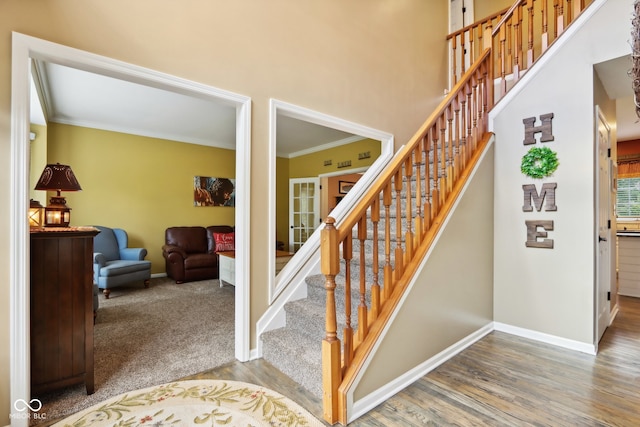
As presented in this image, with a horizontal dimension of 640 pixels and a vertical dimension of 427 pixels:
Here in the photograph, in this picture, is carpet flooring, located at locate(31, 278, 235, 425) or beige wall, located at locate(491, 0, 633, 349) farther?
beige wall, located at locate(491, 0, 633, 349)

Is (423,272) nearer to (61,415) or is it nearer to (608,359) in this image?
(608,359)

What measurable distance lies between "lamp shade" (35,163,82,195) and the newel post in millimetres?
2017

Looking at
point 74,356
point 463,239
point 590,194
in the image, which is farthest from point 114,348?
point 590,194

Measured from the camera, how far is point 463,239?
2.64 m

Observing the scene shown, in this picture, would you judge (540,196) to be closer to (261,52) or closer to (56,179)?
(261,52)

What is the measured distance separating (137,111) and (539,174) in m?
5.39

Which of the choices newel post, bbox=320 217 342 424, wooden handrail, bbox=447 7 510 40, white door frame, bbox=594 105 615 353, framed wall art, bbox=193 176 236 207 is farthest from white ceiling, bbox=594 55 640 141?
framed wall art, bbox=193 176 236 207

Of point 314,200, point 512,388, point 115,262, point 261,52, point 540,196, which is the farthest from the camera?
point 314,200

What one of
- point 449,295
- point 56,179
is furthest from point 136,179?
point 449,295

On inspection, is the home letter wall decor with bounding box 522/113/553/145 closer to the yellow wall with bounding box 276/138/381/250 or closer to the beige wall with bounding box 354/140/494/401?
the beige wall with bounding box 354/140/494/401

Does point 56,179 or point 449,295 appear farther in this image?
point 449,295

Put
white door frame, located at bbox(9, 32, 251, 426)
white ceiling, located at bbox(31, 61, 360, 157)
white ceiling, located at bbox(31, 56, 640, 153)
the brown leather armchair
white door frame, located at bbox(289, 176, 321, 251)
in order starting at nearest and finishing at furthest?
white door frame, located at bbox(9, 32, 251, 426) < white ceiling, located at bbox(31, 56, 640, 153) < white ceiling, located at bbox(31, 61, 360, 157) < the brown leather armchair < white door frame, located at bbox(289, 176, 321, 251)

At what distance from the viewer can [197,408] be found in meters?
1.83

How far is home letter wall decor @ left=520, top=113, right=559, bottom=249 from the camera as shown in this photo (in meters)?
2.76
